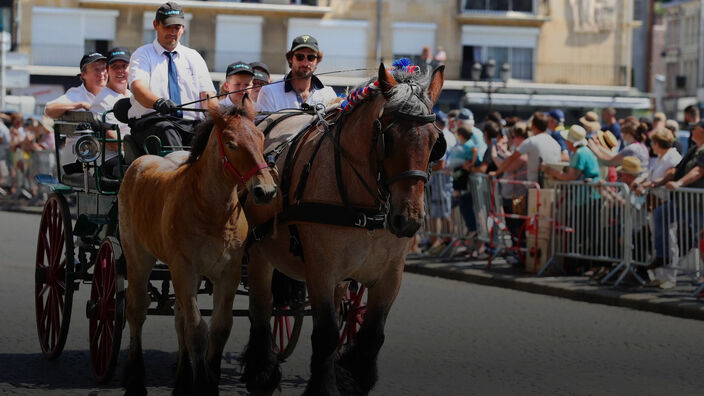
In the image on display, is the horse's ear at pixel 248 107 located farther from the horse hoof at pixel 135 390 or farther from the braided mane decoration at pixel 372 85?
the horse hoof at pixel 135 390

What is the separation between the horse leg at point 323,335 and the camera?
24.2 feet

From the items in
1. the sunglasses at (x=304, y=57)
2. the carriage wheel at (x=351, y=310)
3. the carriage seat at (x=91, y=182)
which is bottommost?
the carriage wheel at (x=351, y=310)

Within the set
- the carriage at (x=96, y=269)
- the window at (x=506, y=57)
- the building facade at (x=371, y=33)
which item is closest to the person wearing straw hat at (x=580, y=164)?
the carriage at (x=96, y=269)

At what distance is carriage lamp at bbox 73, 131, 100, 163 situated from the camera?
8.92 meters

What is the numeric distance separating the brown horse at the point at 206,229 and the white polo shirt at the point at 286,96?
1.71 m

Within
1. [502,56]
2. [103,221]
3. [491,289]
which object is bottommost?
[491,289]

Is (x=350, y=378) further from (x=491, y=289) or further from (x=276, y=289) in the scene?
(x=491, y=289)

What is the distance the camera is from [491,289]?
591 inches

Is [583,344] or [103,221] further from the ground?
[103,221]

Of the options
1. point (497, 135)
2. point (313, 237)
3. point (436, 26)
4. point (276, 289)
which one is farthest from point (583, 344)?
point (436, 26)

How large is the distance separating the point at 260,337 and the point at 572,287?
6.71 meters

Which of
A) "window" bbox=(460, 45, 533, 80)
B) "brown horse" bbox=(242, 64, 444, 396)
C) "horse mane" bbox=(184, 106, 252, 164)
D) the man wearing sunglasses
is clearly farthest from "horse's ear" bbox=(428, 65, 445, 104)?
"window" bbox=(460, 45, 533, 80)

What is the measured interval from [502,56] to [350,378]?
4831 cm

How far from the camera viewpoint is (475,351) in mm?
10039
